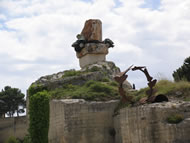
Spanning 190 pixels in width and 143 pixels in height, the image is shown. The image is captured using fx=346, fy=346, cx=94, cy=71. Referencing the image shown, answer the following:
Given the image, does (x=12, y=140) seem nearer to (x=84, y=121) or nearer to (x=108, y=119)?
(x=84, y=121)

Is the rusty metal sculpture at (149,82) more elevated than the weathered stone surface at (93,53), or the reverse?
the weathered stone surface at (93,53)

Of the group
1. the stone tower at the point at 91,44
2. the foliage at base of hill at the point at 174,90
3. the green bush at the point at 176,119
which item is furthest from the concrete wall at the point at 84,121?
the stone tower at the point at 91,44

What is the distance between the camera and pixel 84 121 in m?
17.5

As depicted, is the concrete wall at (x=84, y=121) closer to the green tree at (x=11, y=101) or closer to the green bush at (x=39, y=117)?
the green bush at (x=39, y=117)

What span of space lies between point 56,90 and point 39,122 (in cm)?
286

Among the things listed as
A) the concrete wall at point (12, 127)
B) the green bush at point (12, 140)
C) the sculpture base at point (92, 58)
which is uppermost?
the sculpture base at point (92, 58)

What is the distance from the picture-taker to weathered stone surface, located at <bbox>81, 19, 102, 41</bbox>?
86.9 feet

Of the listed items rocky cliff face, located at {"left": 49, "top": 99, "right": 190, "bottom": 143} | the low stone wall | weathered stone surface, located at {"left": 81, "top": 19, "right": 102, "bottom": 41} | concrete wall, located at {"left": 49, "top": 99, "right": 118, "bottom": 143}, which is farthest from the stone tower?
the low stone wall

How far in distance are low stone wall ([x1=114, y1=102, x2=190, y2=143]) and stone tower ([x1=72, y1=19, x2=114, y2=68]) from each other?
11.3 meters

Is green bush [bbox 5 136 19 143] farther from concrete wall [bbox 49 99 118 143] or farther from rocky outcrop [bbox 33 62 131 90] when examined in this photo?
concrete wall [bbox 49 99 118 143]

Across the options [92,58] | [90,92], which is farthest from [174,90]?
[92,58]

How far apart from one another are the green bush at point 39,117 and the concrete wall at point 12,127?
1277cm

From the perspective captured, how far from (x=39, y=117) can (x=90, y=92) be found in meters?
3.07

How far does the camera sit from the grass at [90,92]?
61.4 feet
